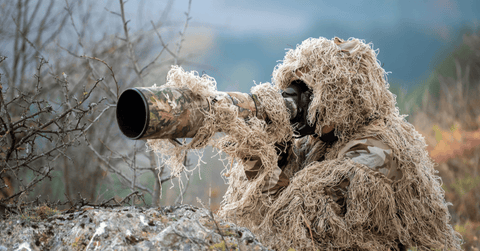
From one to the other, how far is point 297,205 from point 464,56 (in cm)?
374

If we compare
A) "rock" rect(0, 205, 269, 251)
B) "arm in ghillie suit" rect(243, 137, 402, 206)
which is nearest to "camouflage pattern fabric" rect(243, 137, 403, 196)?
"arm in ghillie suit" rect(243, 137, 402, 206)

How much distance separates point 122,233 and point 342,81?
1.10m

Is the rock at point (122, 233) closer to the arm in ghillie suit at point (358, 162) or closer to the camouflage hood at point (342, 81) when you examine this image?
the arm in ghillie suit at point (358, 162)

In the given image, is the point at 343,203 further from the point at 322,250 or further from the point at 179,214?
the point at 179,214

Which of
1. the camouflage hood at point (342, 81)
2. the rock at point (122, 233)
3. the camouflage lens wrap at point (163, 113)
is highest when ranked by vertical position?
the camouflage hood at point (342, 81)

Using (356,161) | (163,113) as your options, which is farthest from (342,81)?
(163,113)

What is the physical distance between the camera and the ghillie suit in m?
1.50

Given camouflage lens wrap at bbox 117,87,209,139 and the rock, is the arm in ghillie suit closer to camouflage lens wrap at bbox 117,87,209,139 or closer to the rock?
camouflage lens wrap at bbox 117,87,209,139

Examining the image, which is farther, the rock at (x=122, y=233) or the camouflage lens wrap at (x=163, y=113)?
the camouflage lens wrap at (x=163, y=113)

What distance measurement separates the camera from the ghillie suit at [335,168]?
1.50m

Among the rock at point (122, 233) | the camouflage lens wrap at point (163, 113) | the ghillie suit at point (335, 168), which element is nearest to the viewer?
the rock at point (122, 233)

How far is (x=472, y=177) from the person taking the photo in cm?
333

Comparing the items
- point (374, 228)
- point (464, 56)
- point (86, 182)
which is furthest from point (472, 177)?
point (86, 182)

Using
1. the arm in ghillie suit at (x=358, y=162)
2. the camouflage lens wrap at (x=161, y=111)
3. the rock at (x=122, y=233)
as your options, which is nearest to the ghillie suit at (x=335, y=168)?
the arm in ghillie suit at (x=358, y=162)
